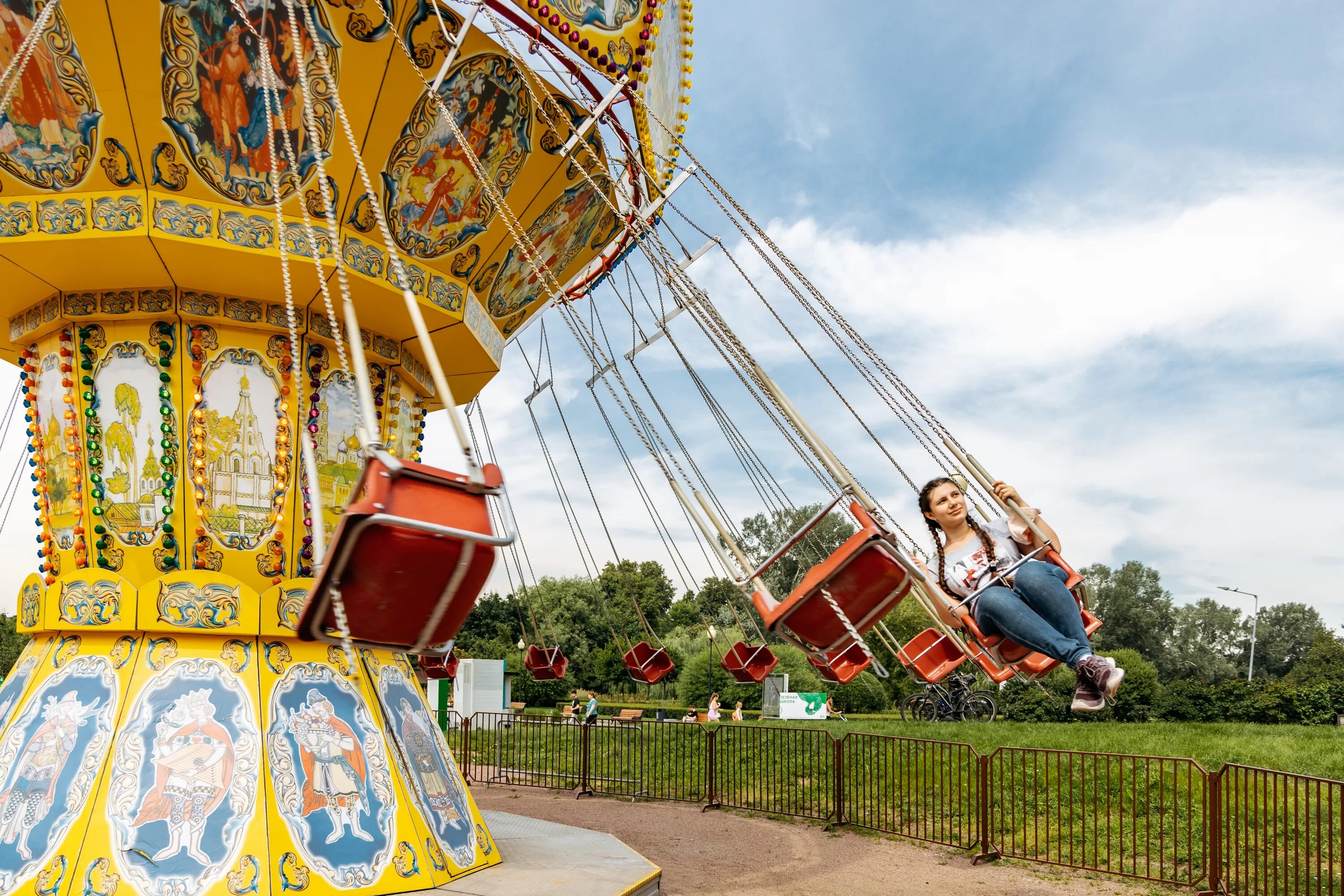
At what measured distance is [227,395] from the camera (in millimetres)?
7555

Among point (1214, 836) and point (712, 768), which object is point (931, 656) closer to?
point (1214, 836)

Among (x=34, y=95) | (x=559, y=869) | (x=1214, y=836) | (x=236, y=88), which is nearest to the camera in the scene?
(x=34, y=95)

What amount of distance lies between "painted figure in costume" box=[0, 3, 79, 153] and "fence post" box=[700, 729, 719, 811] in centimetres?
1172

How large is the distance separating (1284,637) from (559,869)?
240 ft

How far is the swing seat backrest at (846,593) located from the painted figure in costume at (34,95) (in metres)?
5.74

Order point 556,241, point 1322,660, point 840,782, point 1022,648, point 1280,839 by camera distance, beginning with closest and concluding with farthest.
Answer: point 1022,648 < point 556,241 < point 1280,839 < point 840,782 < point 1322,660

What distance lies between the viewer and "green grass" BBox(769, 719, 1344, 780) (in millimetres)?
11914

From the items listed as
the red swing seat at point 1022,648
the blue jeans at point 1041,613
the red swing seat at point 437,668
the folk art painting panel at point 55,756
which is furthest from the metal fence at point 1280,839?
the red swing seat at point 437,668

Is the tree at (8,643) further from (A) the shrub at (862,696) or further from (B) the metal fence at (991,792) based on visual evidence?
(A) the shrub at (862,696)

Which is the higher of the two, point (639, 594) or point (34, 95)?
point (34, 95)

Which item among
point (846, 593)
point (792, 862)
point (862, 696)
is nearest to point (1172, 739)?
point (792, 862)

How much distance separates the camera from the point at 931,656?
7703 mm

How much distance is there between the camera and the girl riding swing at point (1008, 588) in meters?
4.52

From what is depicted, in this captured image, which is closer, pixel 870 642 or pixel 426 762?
pixel 426 762
